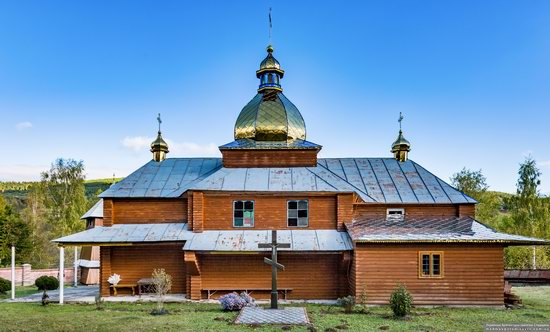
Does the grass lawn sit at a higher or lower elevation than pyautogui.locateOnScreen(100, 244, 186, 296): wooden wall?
lower

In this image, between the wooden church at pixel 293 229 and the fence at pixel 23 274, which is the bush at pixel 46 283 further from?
the wooden church at pixel 293 229

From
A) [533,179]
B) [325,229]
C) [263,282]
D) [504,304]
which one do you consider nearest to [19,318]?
[263,282]

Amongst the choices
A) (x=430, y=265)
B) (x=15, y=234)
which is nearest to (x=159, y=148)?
(x=15, y=234)

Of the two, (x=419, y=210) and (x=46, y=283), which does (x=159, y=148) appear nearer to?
(x=46, y=283)

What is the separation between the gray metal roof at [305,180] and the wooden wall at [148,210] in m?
0.36

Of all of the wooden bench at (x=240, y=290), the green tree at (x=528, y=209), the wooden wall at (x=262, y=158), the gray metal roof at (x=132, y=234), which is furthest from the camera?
the green tree at (x=528, y=209)

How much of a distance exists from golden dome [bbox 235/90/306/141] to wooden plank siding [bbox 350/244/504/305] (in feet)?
23.1

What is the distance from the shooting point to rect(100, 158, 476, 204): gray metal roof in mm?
19031

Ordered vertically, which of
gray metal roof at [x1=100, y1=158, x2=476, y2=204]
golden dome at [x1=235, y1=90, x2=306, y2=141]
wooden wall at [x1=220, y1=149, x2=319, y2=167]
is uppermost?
golden dome at [x1=235, y1=90, x2=306, y2=141]

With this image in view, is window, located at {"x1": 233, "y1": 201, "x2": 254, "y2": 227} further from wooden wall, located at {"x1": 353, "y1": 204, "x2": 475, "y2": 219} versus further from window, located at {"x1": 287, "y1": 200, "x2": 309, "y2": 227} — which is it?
wooden wall, located at {"x1": 353, "y1": 204, "x2": 475, "y2": 219}

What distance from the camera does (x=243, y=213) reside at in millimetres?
18828

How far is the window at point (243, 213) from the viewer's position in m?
18.8

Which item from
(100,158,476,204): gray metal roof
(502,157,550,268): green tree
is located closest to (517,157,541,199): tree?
(502,157,550,268): green tree

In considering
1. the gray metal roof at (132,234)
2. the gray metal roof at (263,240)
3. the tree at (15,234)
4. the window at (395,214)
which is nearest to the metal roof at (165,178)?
the gray metal roof at (132,234)
